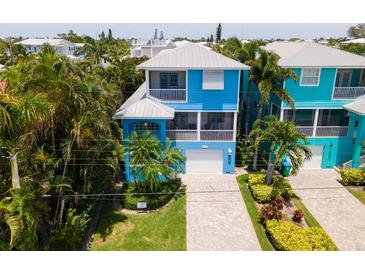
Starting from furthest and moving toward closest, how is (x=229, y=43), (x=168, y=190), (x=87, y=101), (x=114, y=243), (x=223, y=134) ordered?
(x=229, y=43), (x=223, y=134), (x=168, y=190), (x=114, y=243), (x=87, y=101)

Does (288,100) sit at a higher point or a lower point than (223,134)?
higher

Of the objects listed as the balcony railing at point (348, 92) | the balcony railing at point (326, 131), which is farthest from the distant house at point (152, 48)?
the balcony railing at point (348, 92)

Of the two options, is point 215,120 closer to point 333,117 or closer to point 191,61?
point 191,61

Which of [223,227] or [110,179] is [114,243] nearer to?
[110,179]

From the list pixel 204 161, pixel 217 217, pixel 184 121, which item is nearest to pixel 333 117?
pixel 204 161

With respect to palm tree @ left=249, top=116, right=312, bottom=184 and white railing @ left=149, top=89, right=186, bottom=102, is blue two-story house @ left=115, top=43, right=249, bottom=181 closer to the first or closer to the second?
white railing @ left=149, top=89, right=186, bottom=102

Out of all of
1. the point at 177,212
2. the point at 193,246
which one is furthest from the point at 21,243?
the point at 177,212
